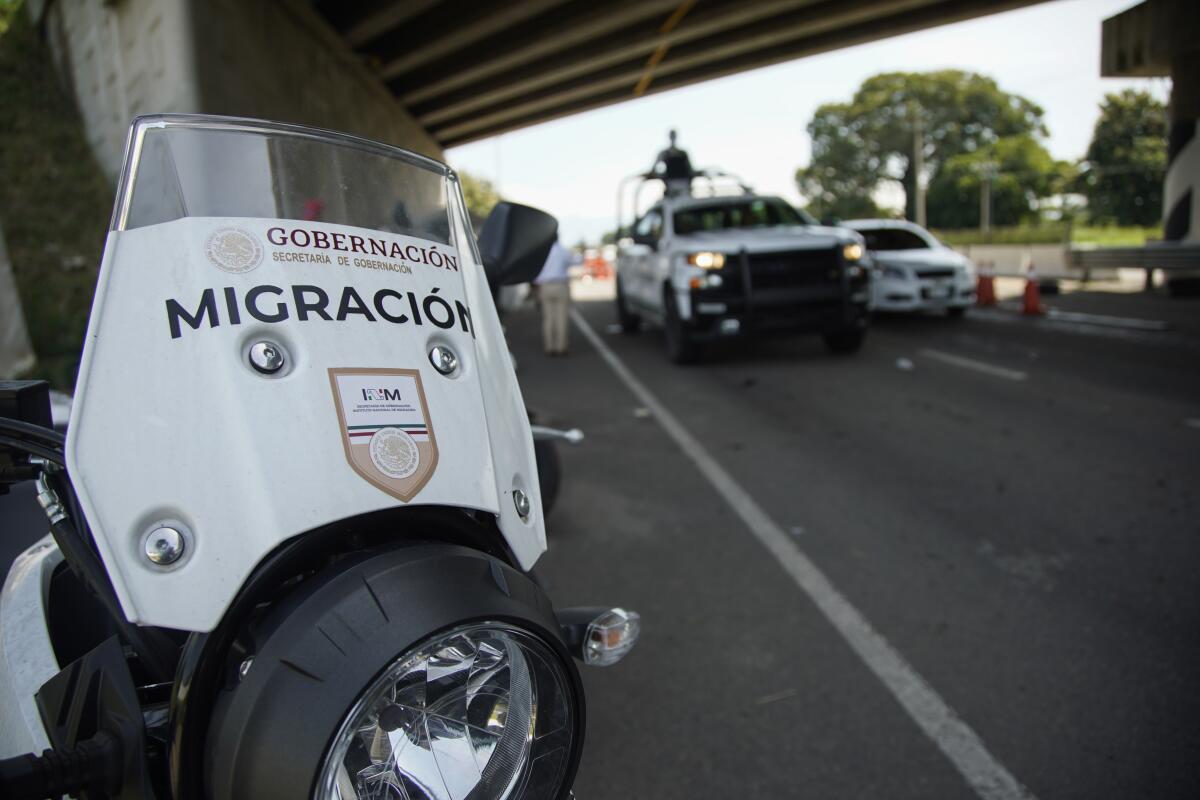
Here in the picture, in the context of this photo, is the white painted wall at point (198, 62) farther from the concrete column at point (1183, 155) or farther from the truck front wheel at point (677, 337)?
the concrete column at point (1183, 155)

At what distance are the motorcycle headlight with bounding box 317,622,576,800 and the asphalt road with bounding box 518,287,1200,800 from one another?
117cm

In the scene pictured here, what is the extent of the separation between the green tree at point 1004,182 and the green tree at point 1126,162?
31.7 ft

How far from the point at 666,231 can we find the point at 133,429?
1053 cm

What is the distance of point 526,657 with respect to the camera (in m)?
1.45

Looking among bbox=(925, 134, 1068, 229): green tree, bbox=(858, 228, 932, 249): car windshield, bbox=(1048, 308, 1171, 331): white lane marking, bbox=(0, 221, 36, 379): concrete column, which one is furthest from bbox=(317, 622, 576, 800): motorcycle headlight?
bbox=(925, 134, 1068, 229): green tree

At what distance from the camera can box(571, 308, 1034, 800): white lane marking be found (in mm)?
2562

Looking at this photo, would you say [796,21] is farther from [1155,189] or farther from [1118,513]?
[1155,189]

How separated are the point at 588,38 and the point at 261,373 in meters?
16.2

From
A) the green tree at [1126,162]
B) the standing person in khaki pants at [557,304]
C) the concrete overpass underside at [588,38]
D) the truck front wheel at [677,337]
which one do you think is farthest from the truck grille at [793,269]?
the green tree at [1126,162]

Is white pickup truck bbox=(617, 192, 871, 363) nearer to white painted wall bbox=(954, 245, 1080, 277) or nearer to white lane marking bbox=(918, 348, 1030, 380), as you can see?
white lane marking bbox=(918, 348, 1030, 380)

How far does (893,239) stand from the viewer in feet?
51.5

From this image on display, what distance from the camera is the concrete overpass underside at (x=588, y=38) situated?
48.8ft

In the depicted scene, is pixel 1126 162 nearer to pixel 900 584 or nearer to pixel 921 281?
pixel 921 281

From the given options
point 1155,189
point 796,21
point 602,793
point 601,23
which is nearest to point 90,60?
point 601,23
